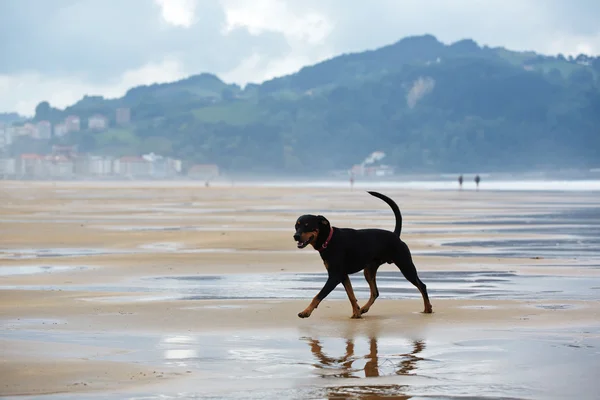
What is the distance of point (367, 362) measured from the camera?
9492 millimetres

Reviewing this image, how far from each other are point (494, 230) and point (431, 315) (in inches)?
713

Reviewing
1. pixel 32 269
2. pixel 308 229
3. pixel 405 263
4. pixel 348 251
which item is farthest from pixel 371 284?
pixel 32 269

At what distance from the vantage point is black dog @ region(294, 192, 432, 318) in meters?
12.1

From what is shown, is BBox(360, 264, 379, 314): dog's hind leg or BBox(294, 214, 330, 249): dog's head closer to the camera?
BBox(294, 214, 330, 249): dog's head

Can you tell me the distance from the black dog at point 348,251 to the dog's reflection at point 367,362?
A: 74.5 inches

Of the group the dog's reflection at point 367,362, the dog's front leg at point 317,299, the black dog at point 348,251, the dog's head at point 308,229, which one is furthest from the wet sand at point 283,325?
the dog's head at point 308,229

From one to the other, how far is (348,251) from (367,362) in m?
3.09

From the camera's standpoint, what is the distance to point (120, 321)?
1202 cm

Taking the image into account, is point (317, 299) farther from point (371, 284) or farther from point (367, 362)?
point (367, 362)

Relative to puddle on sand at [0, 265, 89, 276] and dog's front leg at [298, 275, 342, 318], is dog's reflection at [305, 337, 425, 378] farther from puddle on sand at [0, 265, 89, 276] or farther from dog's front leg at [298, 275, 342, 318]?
puddle on sand at [0, 265, 89, 276]

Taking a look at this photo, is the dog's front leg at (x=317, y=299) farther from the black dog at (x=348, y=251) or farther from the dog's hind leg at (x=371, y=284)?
the dog's hind leg at (x=371, y=284)

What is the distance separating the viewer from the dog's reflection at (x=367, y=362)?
29.6 feet

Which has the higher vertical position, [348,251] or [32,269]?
[348,251]

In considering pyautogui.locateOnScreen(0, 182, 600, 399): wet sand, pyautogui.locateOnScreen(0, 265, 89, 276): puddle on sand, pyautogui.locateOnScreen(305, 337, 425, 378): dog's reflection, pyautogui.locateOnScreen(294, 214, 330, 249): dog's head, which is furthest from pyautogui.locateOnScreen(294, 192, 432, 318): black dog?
pyautogui.locateOnScreen(0, 265, 89, 276): puddle on sand
